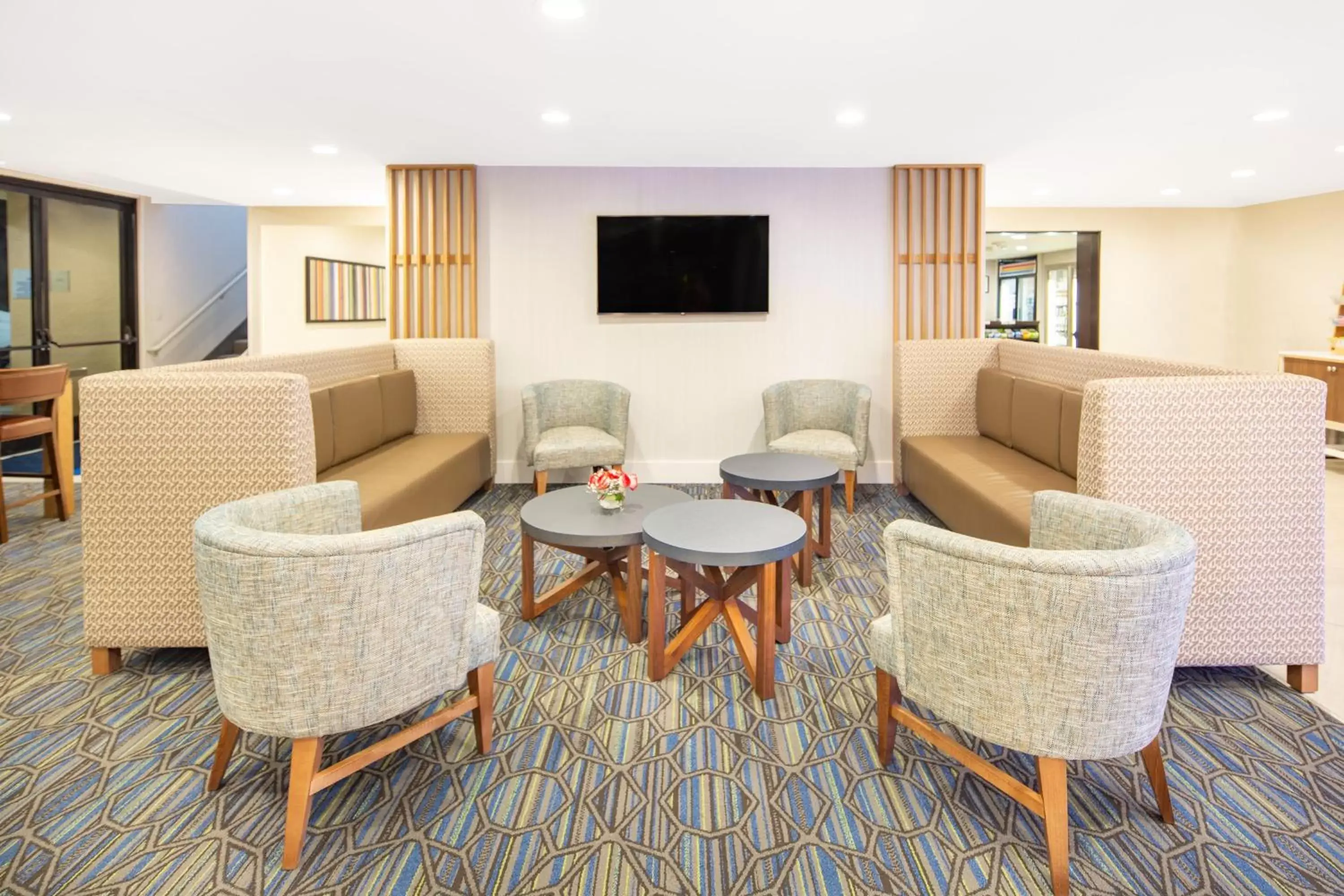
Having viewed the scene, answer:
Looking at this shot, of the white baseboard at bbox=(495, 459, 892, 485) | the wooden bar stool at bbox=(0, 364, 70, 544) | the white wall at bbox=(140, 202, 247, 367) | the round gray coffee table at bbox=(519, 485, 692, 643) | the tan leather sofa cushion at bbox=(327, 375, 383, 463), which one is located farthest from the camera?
the white wall at bbox=(140, 202, 247, 367)

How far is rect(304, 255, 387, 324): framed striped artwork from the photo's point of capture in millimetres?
8008

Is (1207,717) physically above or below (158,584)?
below

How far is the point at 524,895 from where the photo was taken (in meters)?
1.62

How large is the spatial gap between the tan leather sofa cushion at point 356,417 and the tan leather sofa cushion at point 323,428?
36 mm

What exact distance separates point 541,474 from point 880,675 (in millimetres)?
3272

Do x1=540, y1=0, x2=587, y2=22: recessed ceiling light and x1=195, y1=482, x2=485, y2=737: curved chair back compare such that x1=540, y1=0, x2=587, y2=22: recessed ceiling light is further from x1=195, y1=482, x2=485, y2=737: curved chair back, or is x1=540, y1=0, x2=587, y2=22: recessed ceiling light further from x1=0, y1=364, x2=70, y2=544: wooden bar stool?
x1=0, y1=364, x2=70, y2=544: wooden bar stool

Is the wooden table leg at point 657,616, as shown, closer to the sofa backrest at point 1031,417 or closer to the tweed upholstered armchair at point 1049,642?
the tweed upholstered armchair at point 1049,642

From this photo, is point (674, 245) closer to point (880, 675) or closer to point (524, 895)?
point (880, 675)

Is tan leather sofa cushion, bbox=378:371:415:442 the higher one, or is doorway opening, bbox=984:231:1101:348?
doorway opening, bbox=984:231:1101:348

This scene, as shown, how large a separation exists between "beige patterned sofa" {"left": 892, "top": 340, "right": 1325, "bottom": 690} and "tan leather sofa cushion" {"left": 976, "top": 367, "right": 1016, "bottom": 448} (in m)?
2.13

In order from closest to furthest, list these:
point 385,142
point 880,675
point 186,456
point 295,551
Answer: point 295,551, point 880,675, point 186,456, point 385,142

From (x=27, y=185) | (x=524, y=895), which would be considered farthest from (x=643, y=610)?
(x=27, y=185)

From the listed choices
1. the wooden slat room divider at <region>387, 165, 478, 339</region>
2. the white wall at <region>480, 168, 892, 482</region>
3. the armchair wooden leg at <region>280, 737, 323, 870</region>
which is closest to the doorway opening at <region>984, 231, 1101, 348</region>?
the white wall at <region>480, 168, 892, 482</region>

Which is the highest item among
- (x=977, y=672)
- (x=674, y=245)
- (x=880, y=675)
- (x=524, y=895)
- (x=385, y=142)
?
(x=385, y=142)
